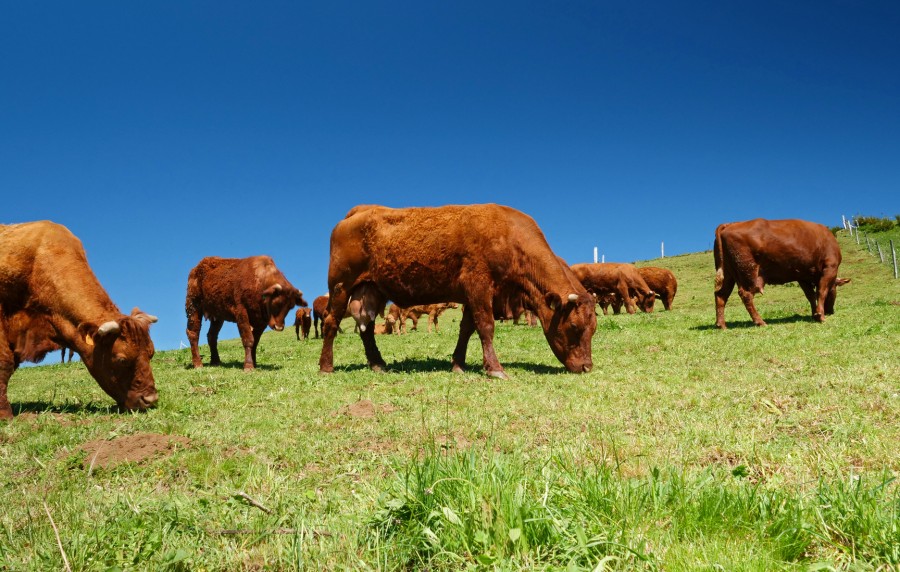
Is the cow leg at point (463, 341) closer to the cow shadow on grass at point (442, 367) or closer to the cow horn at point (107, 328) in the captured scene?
the cow shadow on grass at point (442, 367)

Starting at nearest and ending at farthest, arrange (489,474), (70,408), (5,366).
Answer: (489,474), (5,366), (70,408)

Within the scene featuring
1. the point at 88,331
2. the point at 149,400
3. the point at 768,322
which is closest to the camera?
the point at 88,331

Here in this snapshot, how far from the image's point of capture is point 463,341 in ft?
34.7

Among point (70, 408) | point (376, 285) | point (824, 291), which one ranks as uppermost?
point (376, 285)

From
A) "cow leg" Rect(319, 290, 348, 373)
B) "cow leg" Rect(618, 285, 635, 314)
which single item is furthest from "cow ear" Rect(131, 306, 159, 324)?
"cow leg" Rect(618, 285, 635, 314)

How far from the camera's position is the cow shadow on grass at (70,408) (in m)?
7.33

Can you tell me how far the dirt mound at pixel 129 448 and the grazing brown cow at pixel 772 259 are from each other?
14.7m

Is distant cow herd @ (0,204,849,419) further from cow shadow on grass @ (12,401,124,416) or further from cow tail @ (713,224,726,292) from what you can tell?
cow shadow on grass @ (12,401,124,416)

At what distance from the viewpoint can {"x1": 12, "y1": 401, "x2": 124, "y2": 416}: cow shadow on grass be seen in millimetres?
7334

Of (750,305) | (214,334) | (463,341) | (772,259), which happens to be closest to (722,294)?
(750,305)

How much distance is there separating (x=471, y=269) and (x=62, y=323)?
6479 mm

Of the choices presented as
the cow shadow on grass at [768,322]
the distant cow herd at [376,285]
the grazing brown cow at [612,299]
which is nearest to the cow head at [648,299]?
the grazing brown cow at [612,299]

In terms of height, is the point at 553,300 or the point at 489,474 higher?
the point at 553,300

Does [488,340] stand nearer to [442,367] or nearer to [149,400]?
[442,367]
